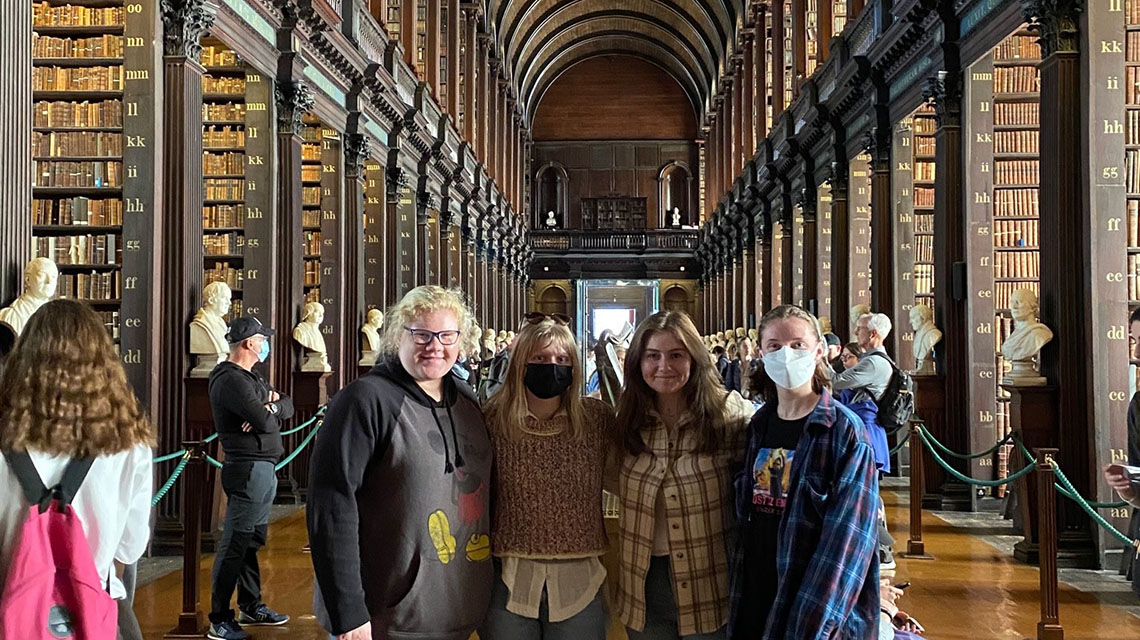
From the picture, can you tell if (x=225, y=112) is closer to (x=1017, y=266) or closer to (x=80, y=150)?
(x=80, y=150)

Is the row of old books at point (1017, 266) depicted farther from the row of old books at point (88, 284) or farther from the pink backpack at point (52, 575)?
the pink backpack at point (52, 575)

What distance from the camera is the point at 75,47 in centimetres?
822

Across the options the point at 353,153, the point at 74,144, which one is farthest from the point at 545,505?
the point at 353,153

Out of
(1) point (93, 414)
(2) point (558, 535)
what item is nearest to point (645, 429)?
(2) point (558, 535)

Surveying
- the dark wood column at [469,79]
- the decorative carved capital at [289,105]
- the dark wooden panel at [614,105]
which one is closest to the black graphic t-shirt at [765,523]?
the decorative carved capital at [289,105]

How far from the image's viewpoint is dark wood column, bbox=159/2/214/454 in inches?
297

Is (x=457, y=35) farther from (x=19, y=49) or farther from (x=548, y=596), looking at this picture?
(x=548, y=596)

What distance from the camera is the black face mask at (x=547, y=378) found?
9.05 feet

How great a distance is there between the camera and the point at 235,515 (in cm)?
514

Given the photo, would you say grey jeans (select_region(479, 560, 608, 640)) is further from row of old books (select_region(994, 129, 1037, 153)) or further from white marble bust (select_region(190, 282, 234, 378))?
row of old books (select_region(994, 129, 1037, 153))

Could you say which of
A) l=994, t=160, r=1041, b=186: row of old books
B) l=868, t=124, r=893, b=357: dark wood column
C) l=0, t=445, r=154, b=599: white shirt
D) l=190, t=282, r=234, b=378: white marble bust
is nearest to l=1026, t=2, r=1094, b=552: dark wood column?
l=994, t=160, r=1041, b=186: row of old books

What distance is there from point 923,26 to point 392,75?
7.31 m

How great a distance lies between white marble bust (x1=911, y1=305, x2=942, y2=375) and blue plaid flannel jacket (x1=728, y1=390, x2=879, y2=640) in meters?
7.45

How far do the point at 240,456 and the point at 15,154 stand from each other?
88.5 inches
